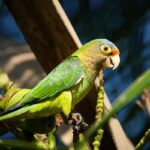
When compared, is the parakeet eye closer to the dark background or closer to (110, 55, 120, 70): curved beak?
(110, 55, 120, 70): curved beak

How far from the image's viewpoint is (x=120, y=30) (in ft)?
3.44

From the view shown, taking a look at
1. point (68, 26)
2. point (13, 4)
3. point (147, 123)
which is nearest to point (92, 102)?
point (68, 26)

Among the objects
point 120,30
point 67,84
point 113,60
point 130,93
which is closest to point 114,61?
point 113,60

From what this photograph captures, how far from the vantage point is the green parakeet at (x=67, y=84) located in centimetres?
59

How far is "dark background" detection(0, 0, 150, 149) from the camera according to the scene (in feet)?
3.28

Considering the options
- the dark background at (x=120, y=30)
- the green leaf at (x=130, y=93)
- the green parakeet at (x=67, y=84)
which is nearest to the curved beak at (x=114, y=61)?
the green parakeet at (x=67, y=84)

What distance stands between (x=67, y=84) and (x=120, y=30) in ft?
1.35

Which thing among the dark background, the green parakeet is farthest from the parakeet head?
the dark background

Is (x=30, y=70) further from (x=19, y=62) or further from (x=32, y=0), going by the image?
(x=32, y=0)

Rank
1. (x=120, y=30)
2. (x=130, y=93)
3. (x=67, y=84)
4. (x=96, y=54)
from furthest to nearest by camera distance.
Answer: (x=120, y=30)
(x=96, y=54)
(x=67, y=84)
(x=130, y=93)

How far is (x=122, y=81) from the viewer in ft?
3.28

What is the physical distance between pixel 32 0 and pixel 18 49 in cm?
32

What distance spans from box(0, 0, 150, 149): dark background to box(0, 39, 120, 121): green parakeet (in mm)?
225

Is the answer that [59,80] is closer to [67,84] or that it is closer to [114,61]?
[67,84]
